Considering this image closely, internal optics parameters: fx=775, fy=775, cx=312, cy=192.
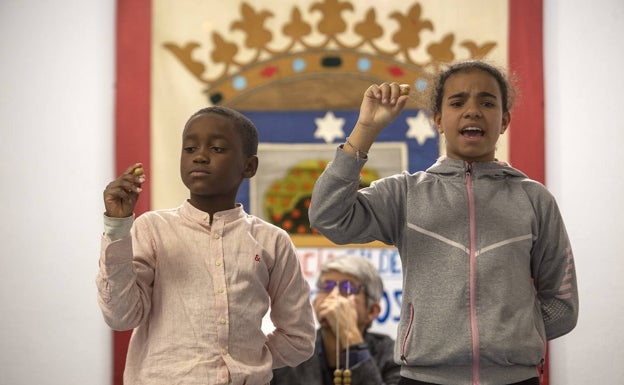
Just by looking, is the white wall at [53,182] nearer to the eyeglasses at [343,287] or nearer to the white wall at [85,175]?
the white wall at [85,175]

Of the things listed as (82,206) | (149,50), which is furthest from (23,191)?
(149,50)

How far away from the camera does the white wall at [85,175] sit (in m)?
2.62

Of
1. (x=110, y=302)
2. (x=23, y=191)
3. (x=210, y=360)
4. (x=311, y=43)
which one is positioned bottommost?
(x=210, y=360)

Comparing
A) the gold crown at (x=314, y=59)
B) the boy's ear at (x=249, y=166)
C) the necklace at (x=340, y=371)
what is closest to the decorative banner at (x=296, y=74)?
the gold crown at (x=314, y=59)

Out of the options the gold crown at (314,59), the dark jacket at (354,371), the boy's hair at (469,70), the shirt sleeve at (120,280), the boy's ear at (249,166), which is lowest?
the dark jacket at (354,371)

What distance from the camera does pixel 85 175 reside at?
2.72 metres

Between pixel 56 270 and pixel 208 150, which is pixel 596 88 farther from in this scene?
pixel 56 270

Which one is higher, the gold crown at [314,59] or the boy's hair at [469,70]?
the gold crown at [314,59]

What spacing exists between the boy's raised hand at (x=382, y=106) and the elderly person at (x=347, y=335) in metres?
0.84

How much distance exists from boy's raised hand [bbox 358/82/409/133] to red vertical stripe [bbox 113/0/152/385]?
147cm

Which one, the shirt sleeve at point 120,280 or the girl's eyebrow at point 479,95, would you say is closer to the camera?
the shirt sleeve at point 120,280

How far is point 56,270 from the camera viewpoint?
2.71 metres

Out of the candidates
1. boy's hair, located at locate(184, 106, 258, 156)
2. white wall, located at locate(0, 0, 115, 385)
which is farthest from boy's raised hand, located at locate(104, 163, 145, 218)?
white wall, located at locate(0, 0, 115, 385)

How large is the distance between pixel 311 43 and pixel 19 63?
1036 millimetres
